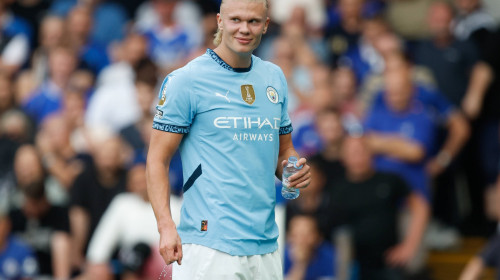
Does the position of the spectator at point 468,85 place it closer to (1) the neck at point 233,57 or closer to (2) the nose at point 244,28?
Answer: (1) the neck at point 233,57

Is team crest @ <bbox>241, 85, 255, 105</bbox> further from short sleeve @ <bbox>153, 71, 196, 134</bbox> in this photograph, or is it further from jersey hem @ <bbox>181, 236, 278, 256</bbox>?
jersey hem @ <bbox>181, 236, 278, 256</bbox>

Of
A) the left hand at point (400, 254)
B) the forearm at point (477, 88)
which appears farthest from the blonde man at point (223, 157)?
the forearm at point (477, 88)

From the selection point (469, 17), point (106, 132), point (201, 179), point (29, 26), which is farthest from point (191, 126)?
point (29, 26)

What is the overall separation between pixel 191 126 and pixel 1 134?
6893 millimetres

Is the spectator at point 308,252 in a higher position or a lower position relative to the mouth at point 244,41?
lower

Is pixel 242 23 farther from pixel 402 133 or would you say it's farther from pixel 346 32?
pixel 346 32

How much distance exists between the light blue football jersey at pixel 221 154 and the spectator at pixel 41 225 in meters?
5.45

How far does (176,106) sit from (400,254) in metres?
5.18

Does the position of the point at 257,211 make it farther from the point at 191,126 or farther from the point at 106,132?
the point at 106,132

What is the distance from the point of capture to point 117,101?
466 inches

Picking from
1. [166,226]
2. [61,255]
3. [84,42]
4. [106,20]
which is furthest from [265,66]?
[106,20]

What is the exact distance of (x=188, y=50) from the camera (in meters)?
12.5

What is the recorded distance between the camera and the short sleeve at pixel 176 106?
5.18m

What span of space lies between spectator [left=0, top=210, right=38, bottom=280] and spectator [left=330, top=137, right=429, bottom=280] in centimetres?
328
